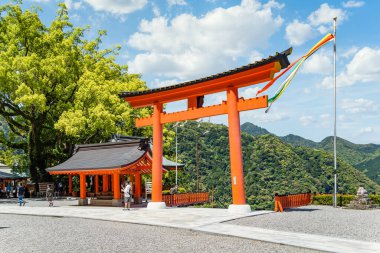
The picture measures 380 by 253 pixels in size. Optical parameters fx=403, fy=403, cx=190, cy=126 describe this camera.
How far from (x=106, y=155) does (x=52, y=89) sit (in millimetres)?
13370

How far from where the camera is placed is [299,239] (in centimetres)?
1278

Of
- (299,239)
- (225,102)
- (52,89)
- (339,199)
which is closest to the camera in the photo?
(299,239)

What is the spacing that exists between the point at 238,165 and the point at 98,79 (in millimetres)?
23039

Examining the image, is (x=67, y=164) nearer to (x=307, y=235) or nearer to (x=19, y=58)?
(x=19, y=58)

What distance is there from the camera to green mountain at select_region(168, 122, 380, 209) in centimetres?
8231

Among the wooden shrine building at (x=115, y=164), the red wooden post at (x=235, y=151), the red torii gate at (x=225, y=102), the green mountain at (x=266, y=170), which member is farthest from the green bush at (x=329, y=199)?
the green mountain at (x=266, y=170)

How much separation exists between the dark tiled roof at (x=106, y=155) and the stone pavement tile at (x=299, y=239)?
11.2 meters

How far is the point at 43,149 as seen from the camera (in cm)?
4106

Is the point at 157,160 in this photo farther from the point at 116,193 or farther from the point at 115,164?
the point at 116,193

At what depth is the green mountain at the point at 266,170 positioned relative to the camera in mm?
82312

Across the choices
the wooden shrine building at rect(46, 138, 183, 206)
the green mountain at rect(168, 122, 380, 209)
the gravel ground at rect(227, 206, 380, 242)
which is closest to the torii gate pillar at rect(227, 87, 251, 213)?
the gravel ground at rect(227, 206, 380, 242)

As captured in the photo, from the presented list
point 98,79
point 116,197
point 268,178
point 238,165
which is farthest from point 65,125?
point 268,178

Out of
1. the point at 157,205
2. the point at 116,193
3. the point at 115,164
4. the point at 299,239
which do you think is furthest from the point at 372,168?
the point at 299,239

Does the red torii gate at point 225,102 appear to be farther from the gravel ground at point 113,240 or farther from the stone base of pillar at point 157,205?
the gravel ground at point 113,240
